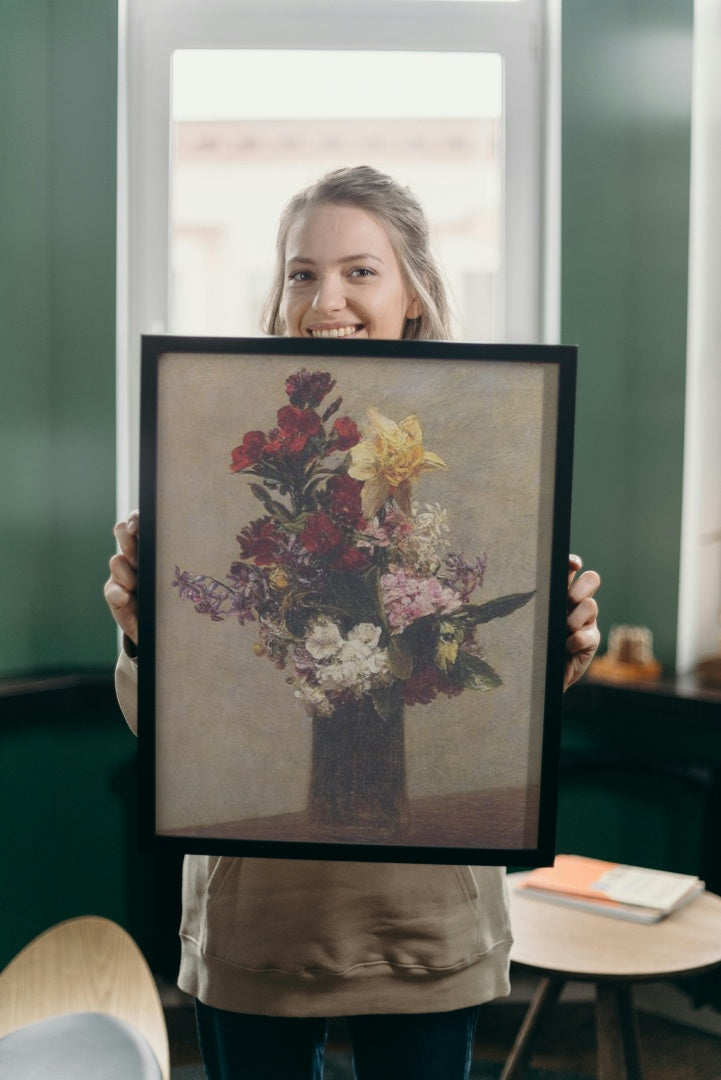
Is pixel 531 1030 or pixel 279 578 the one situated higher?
pixel 279 578

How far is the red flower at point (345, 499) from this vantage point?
3.32 ft

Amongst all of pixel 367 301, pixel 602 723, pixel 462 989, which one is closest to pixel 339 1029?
pixel 602 723

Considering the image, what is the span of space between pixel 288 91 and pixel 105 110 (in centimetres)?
46

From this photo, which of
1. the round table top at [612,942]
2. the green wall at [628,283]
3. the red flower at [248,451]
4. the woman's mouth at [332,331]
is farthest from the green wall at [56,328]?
the red flower at [248,451]

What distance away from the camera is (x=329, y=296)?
1156mm

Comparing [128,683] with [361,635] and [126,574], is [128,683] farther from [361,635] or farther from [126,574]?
[361,635]

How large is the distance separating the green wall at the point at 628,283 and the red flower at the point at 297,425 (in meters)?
1.74

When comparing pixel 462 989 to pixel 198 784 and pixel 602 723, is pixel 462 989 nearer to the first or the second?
pixel 198 784

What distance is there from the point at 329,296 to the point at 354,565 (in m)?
0.33

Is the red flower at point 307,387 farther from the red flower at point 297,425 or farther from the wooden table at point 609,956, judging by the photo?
the wooden table at point 609,956

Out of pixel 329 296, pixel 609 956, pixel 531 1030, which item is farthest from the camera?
pixel 531 1030

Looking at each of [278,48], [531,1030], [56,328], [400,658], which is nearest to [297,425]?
[400,658]

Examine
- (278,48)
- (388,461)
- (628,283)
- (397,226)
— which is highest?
(278,48)

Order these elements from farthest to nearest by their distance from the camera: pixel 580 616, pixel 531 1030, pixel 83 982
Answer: pixel 531 1030, pixel 580 616, pixel 83 982
